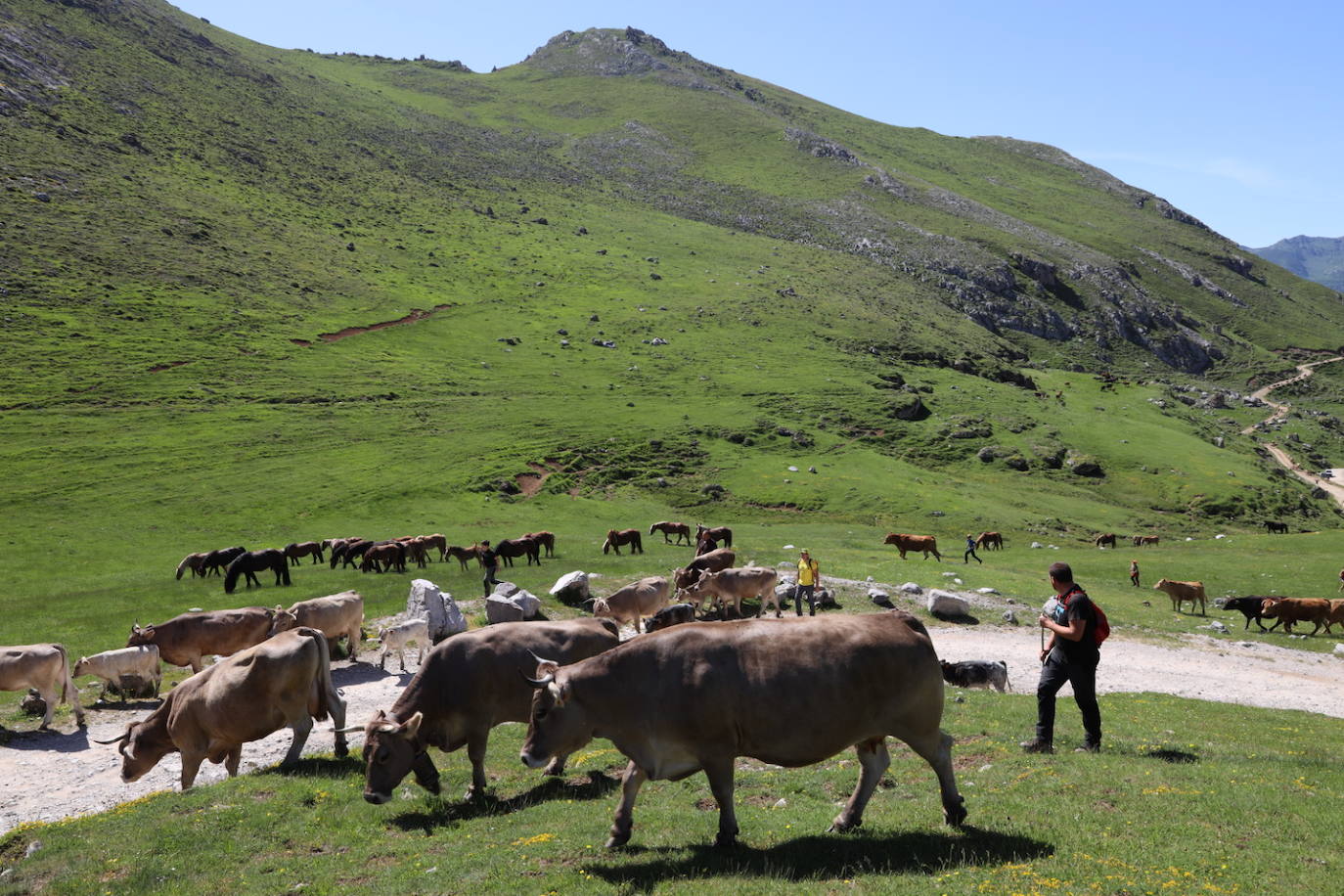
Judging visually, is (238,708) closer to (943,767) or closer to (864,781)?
(864,781)

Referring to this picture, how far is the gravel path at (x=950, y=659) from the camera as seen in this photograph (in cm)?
1609

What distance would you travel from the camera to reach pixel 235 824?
12008 mm

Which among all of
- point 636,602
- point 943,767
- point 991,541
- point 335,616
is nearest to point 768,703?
point 943,767

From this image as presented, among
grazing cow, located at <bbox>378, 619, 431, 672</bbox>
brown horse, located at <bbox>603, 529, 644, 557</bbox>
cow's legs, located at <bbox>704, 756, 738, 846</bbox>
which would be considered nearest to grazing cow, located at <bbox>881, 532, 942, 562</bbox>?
brown horse, located at <bbox>603, 529, 644, 557</bbox>

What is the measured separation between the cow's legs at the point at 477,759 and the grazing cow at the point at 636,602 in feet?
49.2

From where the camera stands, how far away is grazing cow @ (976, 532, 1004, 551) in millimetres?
55125

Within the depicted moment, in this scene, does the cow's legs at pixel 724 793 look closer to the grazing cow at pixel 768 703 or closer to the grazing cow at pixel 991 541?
the grazing cow at pixel 768 703

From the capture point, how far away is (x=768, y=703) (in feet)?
31.2

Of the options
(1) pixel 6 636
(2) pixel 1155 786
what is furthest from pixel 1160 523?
(1) pixel 6 636

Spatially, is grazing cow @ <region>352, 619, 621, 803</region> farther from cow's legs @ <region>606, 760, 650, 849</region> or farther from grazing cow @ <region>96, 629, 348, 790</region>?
cow's legs @ <region>606, 760, 650, 849</region>

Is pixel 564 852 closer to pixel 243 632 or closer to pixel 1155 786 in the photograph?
pixel 1155 786

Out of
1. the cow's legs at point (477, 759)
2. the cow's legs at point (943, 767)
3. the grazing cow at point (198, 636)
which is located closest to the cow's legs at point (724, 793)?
the cow's legs at point (943, 767)

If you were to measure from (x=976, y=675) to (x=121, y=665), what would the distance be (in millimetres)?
23251

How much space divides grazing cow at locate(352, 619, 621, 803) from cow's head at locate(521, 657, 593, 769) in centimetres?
232
